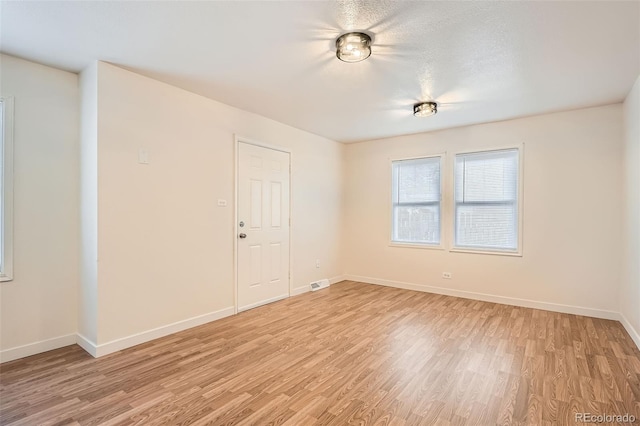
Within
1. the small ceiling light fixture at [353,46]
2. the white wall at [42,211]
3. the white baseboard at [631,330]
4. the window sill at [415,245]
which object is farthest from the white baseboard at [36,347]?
the white baseboard at [631,330]

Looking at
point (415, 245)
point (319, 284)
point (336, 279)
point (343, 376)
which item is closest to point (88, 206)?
→ point (343, 376)

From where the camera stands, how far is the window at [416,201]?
16.4 feet

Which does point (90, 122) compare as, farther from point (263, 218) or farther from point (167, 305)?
point (263, 218)

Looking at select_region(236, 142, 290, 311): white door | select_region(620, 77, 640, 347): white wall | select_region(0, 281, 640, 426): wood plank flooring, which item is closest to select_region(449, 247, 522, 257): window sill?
select_region(0, 281, 640, 426): wood plank flooring

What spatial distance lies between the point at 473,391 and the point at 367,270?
346cm

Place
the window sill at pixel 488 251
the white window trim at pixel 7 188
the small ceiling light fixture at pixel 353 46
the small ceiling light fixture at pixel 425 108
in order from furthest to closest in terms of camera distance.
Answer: the window sill at pixel 488 251
the small ceiling light fixture at pixel 425 108
the white window trim at pixel 7 188
the small ceiling light fixture at pixel 353 46

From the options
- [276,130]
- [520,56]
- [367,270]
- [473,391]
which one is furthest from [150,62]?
[367,270]

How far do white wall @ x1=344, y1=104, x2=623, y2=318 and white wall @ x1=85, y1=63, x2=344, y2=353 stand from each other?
3050 mm

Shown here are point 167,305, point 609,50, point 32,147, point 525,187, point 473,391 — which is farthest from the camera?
point 525,187

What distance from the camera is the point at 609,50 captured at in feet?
8.19

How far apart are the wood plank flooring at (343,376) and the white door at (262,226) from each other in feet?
2.13

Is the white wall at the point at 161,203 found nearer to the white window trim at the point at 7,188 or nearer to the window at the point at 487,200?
the white window trim at the point at 7,188

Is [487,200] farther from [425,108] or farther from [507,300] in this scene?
[425,108]

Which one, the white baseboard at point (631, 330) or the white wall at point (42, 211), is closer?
the white wall at point (42, 211)
